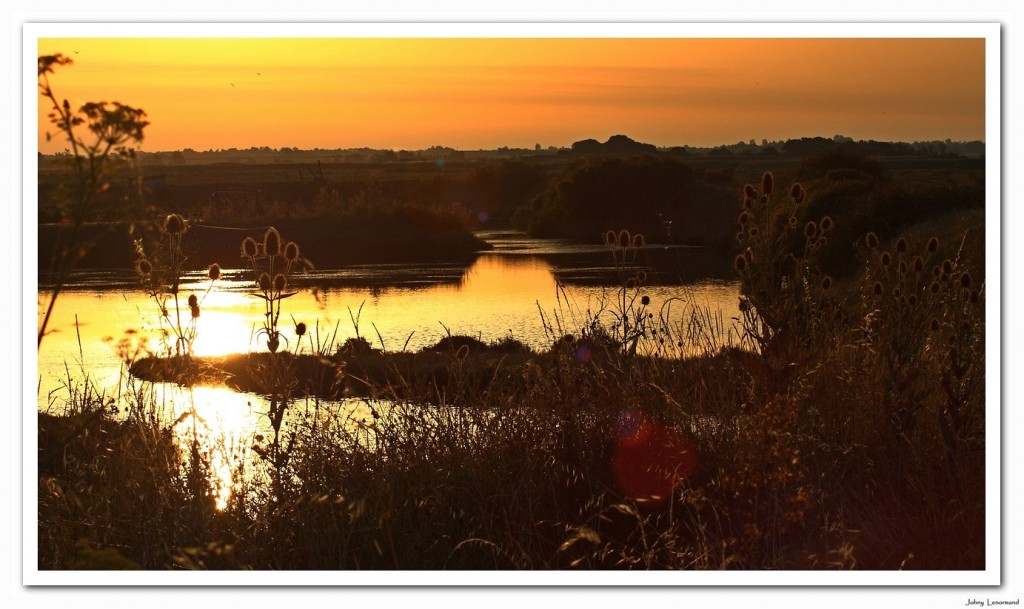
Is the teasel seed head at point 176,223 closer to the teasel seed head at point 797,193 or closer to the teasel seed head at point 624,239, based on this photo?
the teasel seed head at point 624,239

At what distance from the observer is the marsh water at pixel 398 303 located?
8594 millimetres

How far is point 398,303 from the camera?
15086 millimetres

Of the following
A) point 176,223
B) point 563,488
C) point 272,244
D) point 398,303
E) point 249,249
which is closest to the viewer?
point 176,223

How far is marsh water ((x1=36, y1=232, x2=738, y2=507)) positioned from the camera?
859cm

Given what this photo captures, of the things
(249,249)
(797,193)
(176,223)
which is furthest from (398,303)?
(176,223)

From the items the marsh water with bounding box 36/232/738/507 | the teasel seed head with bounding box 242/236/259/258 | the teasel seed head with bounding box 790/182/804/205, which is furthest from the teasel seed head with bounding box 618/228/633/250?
the teasel seed head with bounding box 242/236/259/258

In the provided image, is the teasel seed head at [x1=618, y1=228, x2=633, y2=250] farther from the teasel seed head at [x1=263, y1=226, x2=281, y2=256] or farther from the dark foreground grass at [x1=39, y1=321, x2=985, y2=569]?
the teasel seed head at [x1=263, y1=226, x2=281, y2=256]

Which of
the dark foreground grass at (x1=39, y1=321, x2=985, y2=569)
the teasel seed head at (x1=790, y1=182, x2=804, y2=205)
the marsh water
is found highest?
the teasel seed head at (x1=790, y1=182, x2=804, y2=205)

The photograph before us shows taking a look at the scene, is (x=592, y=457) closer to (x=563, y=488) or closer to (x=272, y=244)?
(x=563, y=488)

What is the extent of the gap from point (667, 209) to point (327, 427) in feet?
64.4

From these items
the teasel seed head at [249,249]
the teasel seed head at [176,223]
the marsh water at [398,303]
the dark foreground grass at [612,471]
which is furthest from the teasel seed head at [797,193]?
the teasel seed head at [176,223]

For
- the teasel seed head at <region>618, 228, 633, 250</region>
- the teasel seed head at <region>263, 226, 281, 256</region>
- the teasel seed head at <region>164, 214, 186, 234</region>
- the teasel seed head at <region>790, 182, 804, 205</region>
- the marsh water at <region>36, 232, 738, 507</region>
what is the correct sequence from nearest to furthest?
1. the teasel seed head at <region>164, 214, 186, 234</region>
2. the teasel seed head at <region>263, 226, 281, 256</region>
3. the teasel seed head at <region>790, 182, 804, 205</region>
4. the teasel seed head at <region>618, 228, 633, 250</region>
5. the marsh water at <region>36, 232, 738, 507</region>
